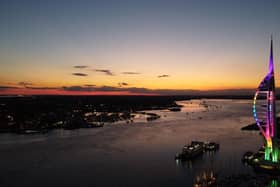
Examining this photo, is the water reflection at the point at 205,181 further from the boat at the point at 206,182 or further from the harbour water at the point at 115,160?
the harbour water at the point at 115,160

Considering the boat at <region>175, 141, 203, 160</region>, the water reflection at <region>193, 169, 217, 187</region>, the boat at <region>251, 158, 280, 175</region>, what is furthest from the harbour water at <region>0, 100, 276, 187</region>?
the boat at <region>251, 158, 280, 175</region>

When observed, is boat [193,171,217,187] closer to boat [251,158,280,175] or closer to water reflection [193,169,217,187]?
water reflection [193,169,217,187]

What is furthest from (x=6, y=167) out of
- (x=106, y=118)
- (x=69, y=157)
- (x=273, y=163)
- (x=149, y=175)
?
(x=106, y=118)

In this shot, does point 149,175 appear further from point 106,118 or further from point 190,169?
point 106,118

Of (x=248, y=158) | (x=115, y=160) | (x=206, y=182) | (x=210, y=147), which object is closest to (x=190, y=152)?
(x=210, y=147)

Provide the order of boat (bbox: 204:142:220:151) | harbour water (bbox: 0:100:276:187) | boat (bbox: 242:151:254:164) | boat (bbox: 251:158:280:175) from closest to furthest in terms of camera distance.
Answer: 1. boat (bbox: 251:158:280:175)
2. harbour water (bbox: 0:100:276:187)
3. boat (bbox: 242:151:254:164)
4. boat (bbox: 204:142:220:151)

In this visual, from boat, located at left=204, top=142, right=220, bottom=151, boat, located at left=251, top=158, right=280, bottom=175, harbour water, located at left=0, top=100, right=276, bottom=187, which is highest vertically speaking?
boat, located at left=251, top=158, right=280, bottom=175

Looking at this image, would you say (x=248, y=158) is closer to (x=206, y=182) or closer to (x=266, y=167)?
(x=266, y=167)

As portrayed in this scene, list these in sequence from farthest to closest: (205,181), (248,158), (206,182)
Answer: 1. (248,158)
2. (205,181)
3. (206,182)

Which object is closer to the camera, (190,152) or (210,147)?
(190,152)
